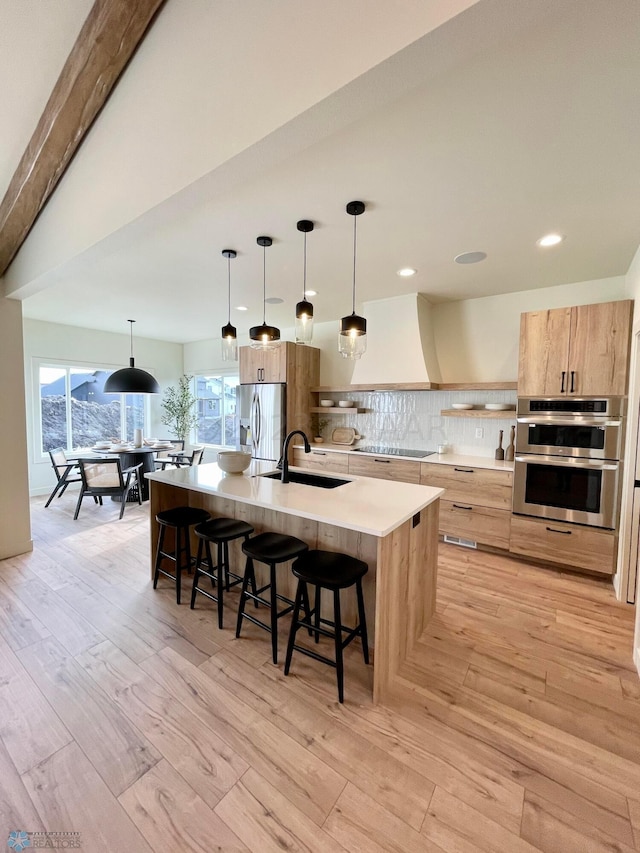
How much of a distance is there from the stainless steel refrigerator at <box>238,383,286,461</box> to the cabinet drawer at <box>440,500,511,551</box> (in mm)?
2367

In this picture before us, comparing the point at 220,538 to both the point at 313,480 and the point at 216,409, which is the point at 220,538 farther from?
the point at 216,409

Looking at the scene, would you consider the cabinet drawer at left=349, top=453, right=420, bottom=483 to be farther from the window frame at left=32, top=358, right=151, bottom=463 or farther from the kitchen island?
the window frame at left=32, top=358, right=151, bottom=463

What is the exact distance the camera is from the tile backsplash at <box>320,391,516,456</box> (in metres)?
4.14

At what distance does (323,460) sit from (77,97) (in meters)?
3.83

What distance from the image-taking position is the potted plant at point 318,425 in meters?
5.41

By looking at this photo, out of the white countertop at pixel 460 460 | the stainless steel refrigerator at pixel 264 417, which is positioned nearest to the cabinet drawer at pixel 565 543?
the white countertop at pixel 460 460

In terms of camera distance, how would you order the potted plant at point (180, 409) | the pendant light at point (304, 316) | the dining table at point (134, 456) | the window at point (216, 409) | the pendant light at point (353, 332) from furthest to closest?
the potted plant at point (180, 409) → the window at point (216, 409) → the dining table at point (134, 456) → the pendant light at point (304, 316) → the pendant light at point (353, 332)

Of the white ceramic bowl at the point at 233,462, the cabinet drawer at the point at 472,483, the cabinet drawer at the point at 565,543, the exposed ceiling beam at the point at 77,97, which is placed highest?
the exposed ceiling beam at the point at 77,97

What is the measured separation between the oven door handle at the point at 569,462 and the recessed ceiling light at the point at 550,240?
1.80m

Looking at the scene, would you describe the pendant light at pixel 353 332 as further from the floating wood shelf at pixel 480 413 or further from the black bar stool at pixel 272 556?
the floating wood shelf at pixel 480 413

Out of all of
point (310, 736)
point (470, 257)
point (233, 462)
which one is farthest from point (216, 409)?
point (310, 736)

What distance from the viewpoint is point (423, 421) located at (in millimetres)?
4598

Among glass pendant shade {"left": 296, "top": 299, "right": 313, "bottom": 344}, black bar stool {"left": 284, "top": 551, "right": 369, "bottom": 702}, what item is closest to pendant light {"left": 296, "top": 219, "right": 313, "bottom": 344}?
glass pendant shade {"left": 296, "top": 299, "right": 313, "bottom": 344}

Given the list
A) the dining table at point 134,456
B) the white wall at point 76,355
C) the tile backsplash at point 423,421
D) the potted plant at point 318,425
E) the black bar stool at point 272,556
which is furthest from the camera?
the white wall at point 76,355
